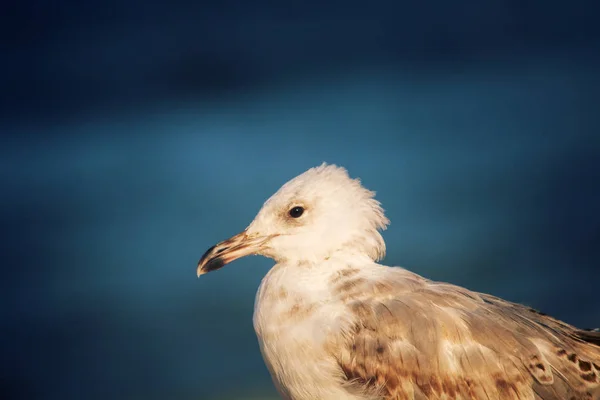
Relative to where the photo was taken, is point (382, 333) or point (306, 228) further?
point (306, 228)

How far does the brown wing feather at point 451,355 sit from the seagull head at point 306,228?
333mm

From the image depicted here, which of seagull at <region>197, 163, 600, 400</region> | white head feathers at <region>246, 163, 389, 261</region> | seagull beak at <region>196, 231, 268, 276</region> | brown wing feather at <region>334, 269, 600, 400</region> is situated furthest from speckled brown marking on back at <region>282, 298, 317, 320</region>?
seagull beak at <region>196, 231, 268, 276</region>

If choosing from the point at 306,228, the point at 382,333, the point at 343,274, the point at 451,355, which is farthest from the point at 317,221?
the point at 451,355

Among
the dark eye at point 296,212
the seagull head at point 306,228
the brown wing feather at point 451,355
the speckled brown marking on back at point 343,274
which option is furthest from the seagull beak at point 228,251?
the brown wing feather at point 451,355

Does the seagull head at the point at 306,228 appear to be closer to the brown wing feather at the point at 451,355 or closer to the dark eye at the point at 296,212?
the dark eye at the point at 296,212

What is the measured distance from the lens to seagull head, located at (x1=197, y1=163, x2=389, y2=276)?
347 centimetres

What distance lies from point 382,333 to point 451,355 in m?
0.29

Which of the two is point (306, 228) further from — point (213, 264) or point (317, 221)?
point (213, 264)

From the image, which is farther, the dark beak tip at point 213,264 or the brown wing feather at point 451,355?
the dark beak tip at point 213,264

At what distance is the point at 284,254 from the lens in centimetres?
348

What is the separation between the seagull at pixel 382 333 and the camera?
3061mm

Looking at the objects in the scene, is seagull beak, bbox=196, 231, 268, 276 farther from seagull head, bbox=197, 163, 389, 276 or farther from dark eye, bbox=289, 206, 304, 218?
dark eye, bbox=289, 206, 304, 218

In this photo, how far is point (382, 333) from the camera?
312cm

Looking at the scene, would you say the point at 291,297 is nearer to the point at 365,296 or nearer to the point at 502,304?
the point at 365,296
